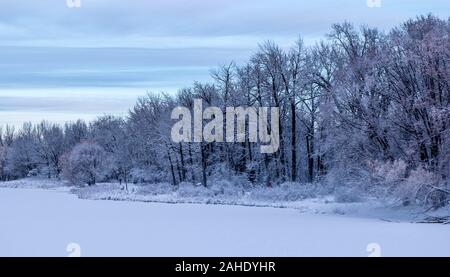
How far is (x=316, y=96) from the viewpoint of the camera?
152ft

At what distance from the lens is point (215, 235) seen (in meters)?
18.7

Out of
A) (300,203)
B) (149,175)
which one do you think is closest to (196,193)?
(300,203)

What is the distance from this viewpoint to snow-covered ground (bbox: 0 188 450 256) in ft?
51.0

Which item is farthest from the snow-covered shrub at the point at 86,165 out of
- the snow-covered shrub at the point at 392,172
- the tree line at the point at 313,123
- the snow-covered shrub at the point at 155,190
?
the snow-covered shrub at the point at 392,172

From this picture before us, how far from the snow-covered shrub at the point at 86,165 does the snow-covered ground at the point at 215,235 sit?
1489 inches

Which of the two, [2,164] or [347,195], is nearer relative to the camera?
[347,195]

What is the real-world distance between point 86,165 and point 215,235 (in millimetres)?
48012

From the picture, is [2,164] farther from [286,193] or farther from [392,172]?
[392,172]

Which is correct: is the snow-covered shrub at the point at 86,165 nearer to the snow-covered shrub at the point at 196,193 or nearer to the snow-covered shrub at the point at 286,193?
the snow-covered shrub at the point at 196,193

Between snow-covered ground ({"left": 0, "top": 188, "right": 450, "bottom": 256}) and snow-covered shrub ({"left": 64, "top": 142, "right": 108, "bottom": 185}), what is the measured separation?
1489 inches

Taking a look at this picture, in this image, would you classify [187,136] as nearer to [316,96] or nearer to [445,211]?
[316,96]

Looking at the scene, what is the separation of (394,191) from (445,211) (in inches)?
78.9
